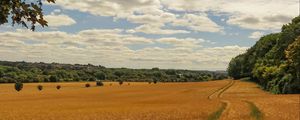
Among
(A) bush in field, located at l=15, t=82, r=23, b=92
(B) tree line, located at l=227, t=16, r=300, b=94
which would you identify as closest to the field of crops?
(B) tree line, located at l=227, t=16, r=300, b=94

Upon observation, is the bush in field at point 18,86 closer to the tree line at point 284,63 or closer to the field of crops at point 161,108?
the field of crops at point 161,108

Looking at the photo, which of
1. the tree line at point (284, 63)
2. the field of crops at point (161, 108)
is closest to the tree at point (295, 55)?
the tree line at point (284, 63)

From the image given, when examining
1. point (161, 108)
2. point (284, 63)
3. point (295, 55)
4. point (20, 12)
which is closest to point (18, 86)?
point (284, 63)

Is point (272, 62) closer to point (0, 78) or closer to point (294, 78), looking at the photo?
point (294, 78)

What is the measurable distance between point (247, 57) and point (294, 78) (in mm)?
91822

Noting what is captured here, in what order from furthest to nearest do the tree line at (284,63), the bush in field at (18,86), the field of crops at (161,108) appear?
the bush in field at (18,86) < the tree line at (284,63) < the field of crops at (161,108)

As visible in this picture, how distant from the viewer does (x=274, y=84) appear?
4070 inches

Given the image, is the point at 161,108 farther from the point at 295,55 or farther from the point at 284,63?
the point at 284,63

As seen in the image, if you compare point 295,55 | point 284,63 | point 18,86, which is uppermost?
point 295,55

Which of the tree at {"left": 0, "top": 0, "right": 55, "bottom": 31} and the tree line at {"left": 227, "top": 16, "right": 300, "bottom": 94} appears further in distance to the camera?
the tree line at {"left": 227, "top": 16, "right": 300, "bottom": 94}

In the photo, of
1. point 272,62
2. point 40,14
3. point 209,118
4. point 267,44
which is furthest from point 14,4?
point 267,44

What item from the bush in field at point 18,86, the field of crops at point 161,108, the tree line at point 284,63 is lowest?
the field of crops at point 161,108

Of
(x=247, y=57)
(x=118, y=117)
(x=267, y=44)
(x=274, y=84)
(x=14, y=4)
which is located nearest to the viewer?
(x=14, y=4)

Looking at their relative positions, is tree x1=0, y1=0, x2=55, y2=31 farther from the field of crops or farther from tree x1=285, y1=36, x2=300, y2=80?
tree x1=285, y1=36, x2=300, y2=80
